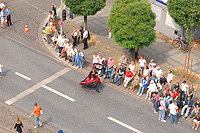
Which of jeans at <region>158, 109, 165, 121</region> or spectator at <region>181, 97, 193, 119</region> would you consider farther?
spectator at <region>181, 97, 193, 119</region>

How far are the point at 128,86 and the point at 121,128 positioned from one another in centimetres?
420

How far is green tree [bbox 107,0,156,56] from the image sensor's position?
83.1 ft

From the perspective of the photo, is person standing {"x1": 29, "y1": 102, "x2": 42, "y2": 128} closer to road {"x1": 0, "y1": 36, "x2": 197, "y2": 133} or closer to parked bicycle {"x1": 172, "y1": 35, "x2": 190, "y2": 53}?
road {"x1": 0, "y1": 36, "x2": 197, "y2": 133}

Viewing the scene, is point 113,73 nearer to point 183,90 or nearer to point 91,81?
point 91,81

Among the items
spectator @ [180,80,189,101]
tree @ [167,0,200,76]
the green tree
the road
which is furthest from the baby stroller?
tree @ [167,0,200,76]

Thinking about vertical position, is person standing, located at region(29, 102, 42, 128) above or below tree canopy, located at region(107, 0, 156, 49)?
below

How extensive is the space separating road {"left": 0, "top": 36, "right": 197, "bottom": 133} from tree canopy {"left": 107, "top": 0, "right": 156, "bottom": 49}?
11.2ft

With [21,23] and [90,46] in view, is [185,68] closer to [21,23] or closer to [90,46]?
[90,46]

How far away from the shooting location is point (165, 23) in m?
32.0

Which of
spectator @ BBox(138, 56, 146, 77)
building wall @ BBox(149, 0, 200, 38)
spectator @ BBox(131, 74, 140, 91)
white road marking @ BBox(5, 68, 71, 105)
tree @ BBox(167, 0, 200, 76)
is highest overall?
tree @ BBox(167, 0, 200, 76)

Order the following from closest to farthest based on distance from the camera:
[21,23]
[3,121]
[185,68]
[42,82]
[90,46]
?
[3,121], [42,82], [185,68], [90,46], [21,23]

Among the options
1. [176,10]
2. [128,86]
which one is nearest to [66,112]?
[128,86]

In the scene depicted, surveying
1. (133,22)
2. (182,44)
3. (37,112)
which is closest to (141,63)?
(133,22)

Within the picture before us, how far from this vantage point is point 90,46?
3002cm
